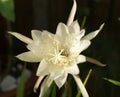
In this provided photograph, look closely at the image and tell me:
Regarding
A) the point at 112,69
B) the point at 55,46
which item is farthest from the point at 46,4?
the point at 55,46

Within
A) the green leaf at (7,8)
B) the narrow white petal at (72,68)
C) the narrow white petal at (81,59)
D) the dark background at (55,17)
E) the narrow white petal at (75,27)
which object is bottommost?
the narrow white petal at (72,68)

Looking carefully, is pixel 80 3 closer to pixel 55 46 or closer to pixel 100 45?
pixel 100 45

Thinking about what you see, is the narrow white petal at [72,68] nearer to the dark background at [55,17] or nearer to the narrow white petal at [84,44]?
the narrow white petal at [84,44]

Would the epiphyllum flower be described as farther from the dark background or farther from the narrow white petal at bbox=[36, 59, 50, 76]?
the dark background

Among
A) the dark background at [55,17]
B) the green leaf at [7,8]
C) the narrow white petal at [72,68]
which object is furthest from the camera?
the dark background at [55,17]

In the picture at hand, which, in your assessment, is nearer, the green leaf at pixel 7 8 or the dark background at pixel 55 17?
the green leaf at pixel 7 8

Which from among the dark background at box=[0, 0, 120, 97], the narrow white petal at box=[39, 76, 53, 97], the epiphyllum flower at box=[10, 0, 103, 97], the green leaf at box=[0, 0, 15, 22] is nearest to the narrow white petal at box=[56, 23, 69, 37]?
the epiphyllum flower at box=[10, 0, 103, 97]

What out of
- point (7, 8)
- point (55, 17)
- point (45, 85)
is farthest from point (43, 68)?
point (55, 17)

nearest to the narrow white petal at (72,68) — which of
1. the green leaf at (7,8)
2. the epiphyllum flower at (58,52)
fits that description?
the epiphyllum flower at (58,52)
